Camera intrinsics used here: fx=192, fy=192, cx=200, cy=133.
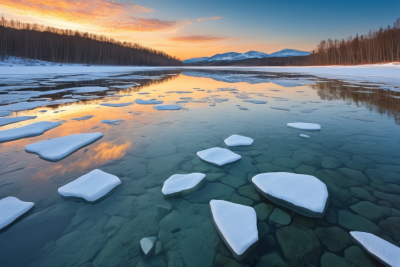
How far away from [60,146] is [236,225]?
2833 millimetres

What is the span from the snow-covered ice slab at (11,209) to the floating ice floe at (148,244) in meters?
1.11

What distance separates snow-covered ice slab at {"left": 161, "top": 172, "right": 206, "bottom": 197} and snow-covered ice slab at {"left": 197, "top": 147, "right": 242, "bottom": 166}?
17.4 inches

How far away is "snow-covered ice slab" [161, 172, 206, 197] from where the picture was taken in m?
1.95

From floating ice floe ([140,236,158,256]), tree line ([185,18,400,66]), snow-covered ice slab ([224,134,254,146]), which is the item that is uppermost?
tree line ([185,18,400,66])

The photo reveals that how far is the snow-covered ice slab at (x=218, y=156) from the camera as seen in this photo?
2581mm

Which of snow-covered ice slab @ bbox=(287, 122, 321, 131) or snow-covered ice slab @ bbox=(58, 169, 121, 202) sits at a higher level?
snow-covered ice slab @ bbox=(287, 122, 321, 131)

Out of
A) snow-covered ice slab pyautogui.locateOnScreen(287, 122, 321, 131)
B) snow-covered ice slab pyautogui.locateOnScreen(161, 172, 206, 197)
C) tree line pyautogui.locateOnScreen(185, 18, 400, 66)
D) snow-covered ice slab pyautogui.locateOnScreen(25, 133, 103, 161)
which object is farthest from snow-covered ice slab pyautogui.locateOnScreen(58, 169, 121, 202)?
tree line pyautogui.locateOnScreen(185, 18, 400, 66)

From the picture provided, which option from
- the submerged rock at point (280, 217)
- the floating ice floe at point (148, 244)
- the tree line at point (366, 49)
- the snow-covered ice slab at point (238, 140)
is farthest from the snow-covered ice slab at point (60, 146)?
the tree line at point (366, 49)

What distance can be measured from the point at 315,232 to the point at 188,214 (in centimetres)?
102

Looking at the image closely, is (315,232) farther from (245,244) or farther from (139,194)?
(139,194)

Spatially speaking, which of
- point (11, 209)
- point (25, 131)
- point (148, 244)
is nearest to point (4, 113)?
point (25, 131)

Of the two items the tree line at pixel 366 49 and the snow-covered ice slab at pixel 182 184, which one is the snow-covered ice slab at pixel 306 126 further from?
the tree line at pixel 366 49

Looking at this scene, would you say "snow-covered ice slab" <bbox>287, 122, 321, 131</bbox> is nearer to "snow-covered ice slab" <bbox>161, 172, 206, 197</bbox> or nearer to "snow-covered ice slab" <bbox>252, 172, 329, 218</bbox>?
"snow-covered ice slab" <bbox>252, 172, 329, 218</bbox>

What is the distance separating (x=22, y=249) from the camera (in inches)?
52.6
